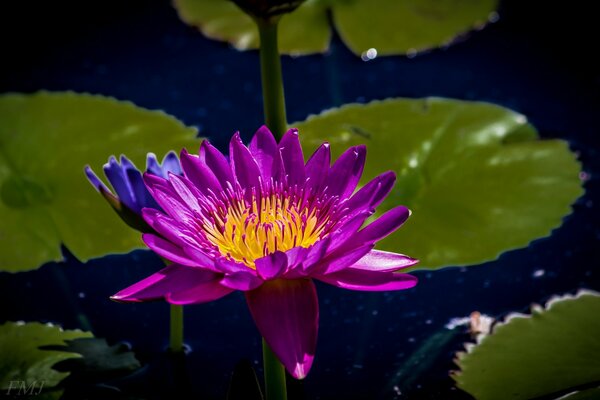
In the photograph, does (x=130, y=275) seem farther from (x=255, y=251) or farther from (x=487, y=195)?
(x=487, y=195)

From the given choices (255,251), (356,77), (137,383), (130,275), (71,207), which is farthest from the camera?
(356,77)

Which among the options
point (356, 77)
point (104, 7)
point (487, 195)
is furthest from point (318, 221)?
point (104, 7)

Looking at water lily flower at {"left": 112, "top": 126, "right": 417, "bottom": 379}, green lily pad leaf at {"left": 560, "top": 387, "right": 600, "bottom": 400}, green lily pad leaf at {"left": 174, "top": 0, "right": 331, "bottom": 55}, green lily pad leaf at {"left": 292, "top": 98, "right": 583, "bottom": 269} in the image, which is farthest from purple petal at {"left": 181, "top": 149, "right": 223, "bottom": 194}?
green lily pad leaf at {"left": 174, "top": 0, "right": 331, "bottom": 55}

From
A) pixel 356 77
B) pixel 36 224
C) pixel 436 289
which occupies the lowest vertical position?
pixel 436 289

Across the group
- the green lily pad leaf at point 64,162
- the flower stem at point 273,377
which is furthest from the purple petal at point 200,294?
the green lily pad leaf at point 64,162

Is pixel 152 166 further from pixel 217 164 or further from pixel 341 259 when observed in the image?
pixel 341 259

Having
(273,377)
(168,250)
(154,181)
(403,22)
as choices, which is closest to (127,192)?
(154,181)

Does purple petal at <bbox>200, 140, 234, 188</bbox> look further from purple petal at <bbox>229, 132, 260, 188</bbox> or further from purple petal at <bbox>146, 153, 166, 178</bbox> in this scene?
purple petal at <bbox>146, 153, 166, 178</bbox>
